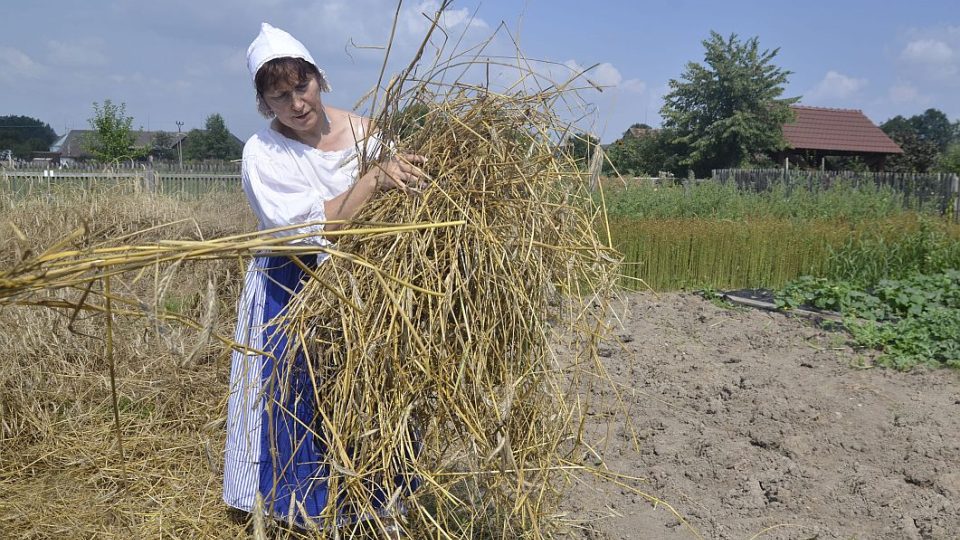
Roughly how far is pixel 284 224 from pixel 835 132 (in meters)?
35.2

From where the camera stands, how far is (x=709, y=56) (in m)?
29.1

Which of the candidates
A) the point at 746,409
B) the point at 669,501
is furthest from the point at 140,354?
the point at 746,409

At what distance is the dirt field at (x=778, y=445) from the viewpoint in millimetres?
2712

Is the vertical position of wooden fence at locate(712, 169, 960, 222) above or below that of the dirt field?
above

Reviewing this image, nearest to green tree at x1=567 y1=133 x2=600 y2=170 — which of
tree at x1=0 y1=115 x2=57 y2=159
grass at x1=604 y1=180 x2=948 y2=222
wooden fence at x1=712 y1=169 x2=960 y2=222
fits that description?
grass at x1=604 y1=180 x2=948 y2=222

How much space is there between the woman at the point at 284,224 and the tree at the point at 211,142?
49349 mm

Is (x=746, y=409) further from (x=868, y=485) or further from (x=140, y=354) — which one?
(x=140, y=354)

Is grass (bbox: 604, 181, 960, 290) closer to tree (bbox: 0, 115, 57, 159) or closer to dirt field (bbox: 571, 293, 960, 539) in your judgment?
dirt field (bbox: 571, 293, 960, 539)

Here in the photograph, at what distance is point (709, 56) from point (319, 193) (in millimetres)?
29864

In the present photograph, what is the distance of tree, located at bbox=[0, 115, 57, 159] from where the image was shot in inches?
2239

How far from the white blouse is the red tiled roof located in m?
31.9

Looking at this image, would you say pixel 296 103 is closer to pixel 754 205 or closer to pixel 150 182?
pixel 754 205

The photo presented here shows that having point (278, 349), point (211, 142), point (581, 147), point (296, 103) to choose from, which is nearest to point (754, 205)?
point (581, 147)

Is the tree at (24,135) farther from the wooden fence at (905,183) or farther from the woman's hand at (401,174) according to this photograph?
the woman's hand at (401,174)
